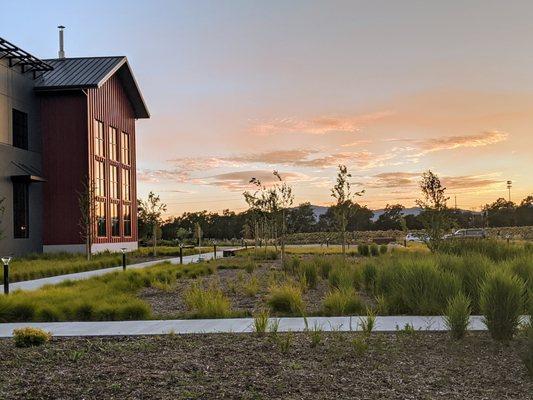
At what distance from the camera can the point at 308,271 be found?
13.6 meters

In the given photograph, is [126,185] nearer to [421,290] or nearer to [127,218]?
[127,218]

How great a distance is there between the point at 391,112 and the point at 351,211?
191 inches

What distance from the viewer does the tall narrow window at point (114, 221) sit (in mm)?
35312

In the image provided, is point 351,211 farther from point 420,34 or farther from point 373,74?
point 420,34

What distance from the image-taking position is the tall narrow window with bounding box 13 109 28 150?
98.2ft

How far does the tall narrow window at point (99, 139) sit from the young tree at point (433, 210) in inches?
810

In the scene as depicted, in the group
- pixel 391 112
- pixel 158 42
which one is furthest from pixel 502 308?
pixel 158 42

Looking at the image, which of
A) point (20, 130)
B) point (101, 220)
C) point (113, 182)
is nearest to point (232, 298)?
point (20, 130)

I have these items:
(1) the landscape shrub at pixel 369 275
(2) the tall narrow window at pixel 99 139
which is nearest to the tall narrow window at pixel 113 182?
(2) the tall narrow window at pixel 99 139

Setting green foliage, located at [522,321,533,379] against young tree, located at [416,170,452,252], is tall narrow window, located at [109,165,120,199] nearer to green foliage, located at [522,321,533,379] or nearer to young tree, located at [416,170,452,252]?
young tree, located at [416,170,452,252]

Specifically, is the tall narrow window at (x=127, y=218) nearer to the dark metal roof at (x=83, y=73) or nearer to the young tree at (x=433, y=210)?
the dark metal roof at (x=83, y=73)

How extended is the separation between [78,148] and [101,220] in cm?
472

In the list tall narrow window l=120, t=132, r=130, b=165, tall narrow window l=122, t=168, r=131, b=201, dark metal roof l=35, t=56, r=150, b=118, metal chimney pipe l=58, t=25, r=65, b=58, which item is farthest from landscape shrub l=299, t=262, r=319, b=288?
metal chimney pipe l=58, t=25, r=65, b=58

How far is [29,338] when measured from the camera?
7398 mm
